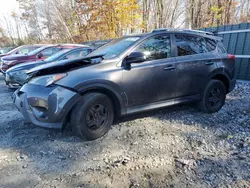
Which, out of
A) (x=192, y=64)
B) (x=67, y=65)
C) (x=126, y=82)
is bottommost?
(x=126, y=82)

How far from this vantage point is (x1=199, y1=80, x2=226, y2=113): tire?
155 inches

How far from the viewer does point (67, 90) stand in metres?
2.71

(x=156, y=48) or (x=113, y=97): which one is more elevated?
(x=156, y=48)

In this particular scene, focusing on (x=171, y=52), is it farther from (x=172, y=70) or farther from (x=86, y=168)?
(x=86, y=168)

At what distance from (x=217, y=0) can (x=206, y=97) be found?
48.3ft

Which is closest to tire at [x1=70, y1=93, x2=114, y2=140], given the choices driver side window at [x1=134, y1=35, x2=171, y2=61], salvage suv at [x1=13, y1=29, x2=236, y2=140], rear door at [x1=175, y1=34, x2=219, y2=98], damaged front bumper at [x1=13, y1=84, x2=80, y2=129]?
salvage suv at [x1=13, y1=29, x2=236, y2=140]

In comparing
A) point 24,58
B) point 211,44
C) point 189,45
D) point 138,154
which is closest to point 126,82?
point 138,154

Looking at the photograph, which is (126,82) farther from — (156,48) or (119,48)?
(156,48)

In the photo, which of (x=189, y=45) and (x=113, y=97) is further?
(x=189, y=45)

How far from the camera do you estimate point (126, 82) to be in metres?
3.07

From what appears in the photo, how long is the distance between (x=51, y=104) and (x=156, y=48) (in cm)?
208

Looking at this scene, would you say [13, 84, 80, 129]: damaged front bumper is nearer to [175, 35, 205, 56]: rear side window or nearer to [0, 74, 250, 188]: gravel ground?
[0, 74, 250, 188]: gravel ground

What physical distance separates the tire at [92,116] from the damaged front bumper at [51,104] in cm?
14

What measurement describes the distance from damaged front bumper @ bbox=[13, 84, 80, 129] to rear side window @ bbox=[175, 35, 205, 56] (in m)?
2.23
